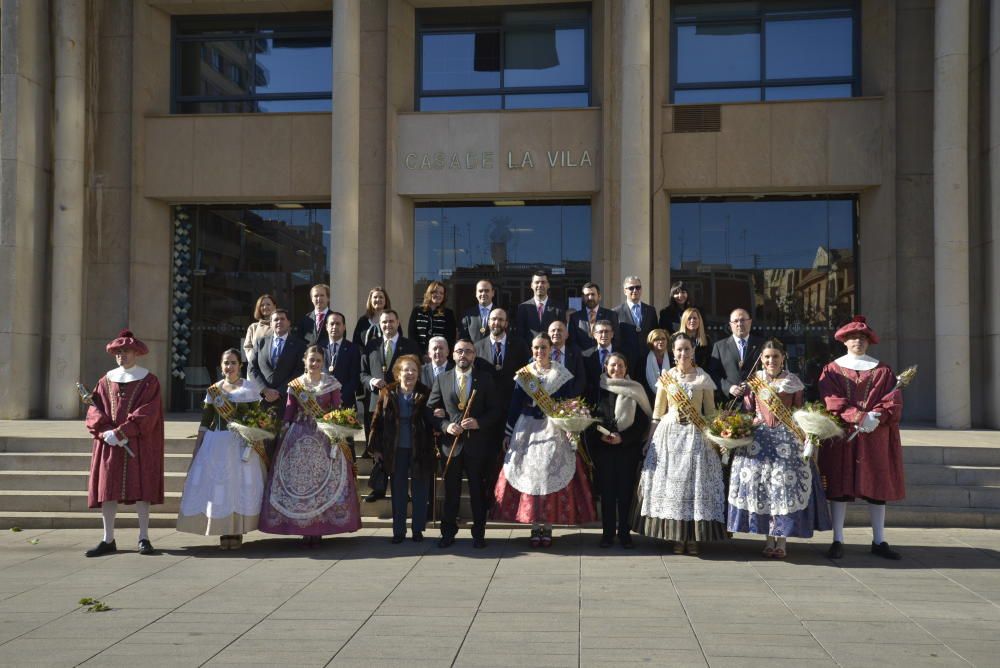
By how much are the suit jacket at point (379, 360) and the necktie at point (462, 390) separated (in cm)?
106

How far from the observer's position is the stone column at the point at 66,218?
50.2ft

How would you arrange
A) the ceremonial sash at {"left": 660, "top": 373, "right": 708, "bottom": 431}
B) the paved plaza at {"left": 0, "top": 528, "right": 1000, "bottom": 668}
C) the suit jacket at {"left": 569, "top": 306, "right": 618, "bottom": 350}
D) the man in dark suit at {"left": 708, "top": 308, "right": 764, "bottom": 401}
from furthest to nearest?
1. the suit jacket at {"left": 569, "top": 306, "right": 618, "bottom": 350}
2. the man in dark suit at {"left": 708, "top": 308, "right": 764, "bottom": 401}
3. the ceremonial sash at {"left": 660, "top": 373, "right": 708, "bottom": 431}
4. the paved plaza at {"left": 0, "top": 528, "right": 1000, "bottom": 668}

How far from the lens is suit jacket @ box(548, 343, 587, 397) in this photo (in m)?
8.77

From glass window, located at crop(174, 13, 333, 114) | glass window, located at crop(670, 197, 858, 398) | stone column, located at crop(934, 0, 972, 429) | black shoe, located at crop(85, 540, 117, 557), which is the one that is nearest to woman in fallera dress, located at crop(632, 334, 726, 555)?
black shoe, located at crop(85, 540, 117, 557)

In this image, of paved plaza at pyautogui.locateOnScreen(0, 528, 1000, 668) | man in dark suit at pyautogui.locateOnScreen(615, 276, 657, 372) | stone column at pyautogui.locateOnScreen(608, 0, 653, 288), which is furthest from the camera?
stone column at pyautogui.locateOnScreen(608, 0, 653, 288)

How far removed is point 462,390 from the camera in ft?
28.8

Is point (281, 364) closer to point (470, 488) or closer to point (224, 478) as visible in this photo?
point (224, 478)

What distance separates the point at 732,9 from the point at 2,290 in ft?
43.0

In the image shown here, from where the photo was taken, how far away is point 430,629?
5754mm

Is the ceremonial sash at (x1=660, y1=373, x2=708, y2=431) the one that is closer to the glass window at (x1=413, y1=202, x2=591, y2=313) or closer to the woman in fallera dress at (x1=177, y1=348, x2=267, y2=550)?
the woman in fallera dress at (x1=177, y1=348, x2=267, y2=550)

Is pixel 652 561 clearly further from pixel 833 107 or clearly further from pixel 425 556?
pixel 833 107

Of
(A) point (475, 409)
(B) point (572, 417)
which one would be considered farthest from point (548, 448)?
(A) point (475, 409)

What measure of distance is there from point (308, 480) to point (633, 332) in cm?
376

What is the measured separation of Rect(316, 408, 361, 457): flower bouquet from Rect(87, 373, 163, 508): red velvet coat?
1627mm
